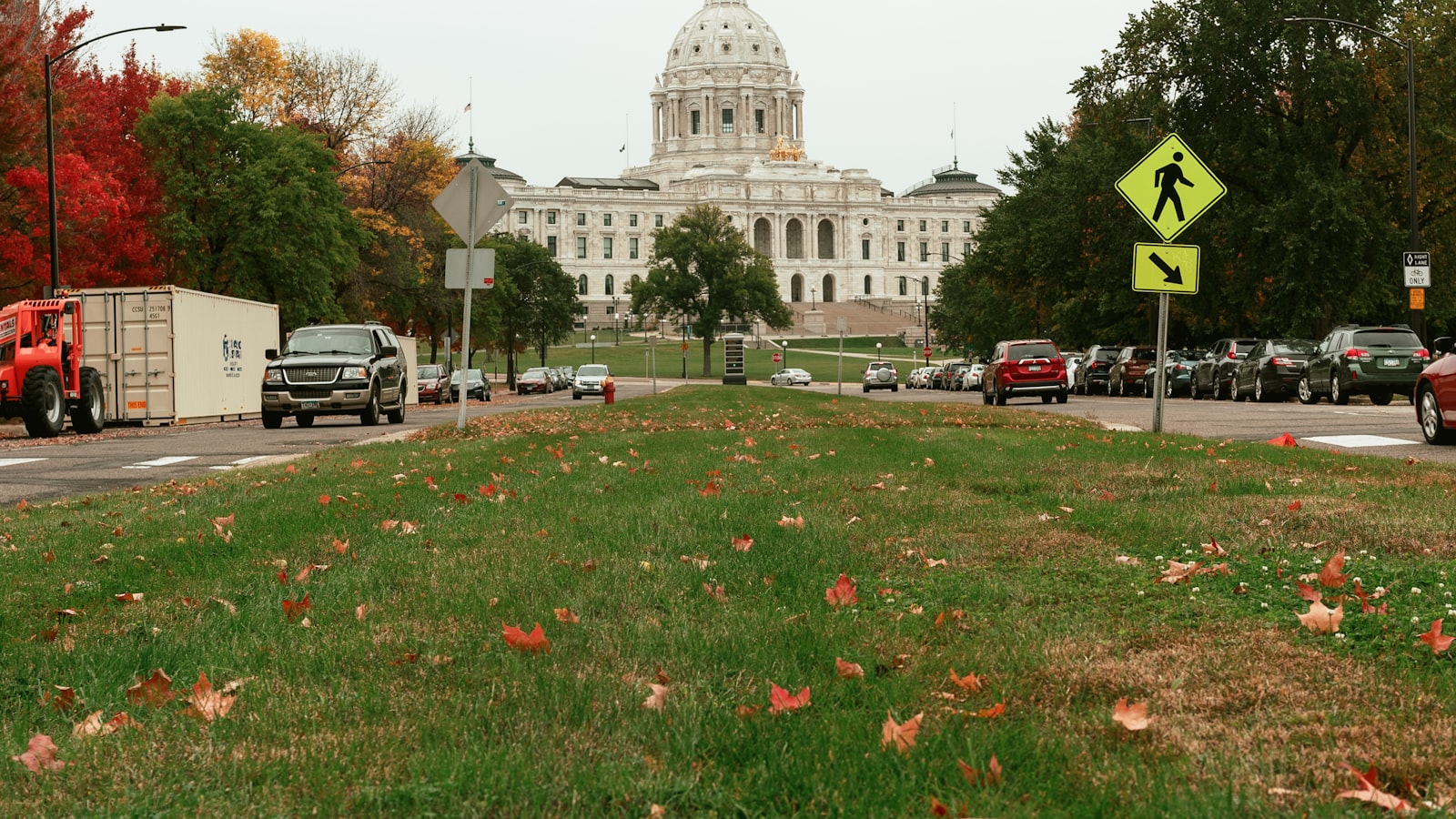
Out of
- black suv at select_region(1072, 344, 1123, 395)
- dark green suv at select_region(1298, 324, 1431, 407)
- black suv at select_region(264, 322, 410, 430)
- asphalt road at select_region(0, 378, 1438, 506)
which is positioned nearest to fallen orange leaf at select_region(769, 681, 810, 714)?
asphalt road at select_region(0, 378, 1438, 506)

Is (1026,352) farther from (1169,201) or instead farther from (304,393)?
(1169,201)

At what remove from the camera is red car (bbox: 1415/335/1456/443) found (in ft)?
53.6

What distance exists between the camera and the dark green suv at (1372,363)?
30.2 meters

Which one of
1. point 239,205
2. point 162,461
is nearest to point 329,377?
point 162,461

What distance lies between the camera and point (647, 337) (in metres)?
163

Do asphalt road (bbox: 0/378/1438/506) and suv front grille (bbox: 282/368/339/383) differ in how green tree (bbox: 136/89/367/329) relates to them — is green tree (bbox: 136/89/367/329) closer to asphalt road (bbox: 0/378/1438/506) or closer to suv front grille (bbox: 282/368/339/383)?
asphalt road (bbox: 0/378/1438/506)

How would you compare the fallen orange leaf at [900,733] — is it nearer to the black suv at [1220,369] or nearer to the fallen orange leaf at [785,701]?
the fallen orange leaf at [785,701]

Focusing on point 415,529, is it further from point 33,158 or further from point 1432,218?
point 1432,218

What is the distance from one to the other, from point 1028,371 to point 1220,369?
5218mm

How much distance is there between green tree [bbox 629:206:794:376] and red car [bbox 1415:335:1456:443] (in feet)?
355

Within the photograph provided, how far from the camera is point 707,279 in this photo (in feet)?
418

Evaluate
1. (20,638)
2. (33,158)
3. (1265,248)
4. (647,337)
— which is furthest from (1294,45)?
(647,337)

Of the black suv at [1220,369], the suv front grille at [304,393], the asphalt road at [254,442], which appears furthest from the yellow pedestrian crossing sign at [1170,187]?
the black suv at [1220,369]

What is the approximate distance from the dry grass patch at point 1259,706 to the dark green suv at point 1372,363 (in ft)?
90.5
